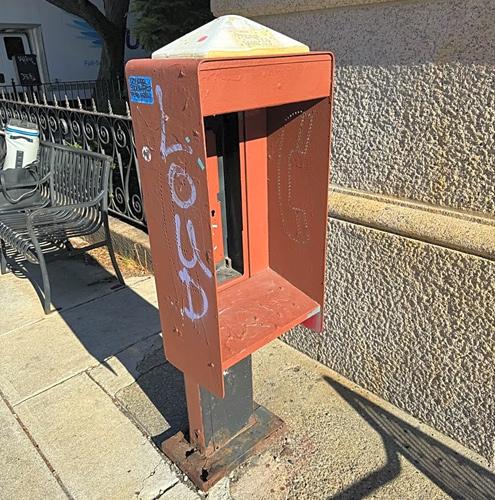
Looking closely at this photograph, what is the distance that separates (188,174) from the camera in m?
1.35

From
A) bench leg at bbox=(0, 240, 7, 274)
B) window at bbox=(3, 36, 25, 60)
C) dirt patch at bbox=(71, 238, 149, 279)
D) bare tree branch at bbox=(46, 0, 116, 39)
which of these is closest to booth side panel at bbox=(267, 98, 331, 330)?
dirt patch at bbox=(71, 238, 149, 279)

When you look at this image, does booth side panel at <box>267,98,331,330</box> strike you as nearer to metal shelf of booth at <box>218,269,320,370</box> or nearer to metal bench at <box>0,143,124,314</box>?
metal shelf of booth at <box>218,269,320,370</box>

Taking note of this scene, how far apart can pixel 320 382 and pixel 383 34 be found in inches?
65.5

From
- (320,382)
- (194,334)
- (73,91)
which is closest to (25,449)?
(194,334)

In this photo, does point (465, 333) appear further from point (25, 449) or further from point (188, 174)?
point (25, 449)

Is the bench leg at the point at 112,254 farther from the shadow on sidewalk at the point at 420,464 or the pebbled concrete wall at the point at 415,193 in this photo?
the shadow on sidewalk at the point at 420,464

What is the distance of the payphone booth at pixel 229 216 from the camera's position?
130cm

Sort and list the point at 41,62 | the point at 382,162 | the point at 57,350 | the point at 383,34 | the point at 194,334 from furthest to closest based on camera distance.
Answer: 1. the point at 41,62
2. the point at 57,350
3. the point at 382,162
4. the point at 383,34
5. the point at 194,334

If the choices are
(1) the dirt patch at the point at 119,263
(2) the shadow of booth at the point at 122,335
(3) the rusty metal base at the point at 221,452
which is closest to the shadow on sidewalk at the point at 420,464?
(3) the rusty metal base at the point at 221,452

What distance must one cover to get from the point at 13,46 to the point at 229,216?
15.9 meters

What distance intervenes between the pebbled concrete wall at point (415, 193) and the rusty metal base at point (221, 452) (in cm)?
59

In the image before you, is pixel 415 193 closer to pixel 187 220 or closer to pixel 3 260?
pixel 187 220

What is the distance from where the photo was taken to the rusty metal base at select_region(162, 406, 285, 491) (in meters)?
1.98

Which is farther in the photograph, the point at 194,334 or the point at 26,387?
the point at 26,387
